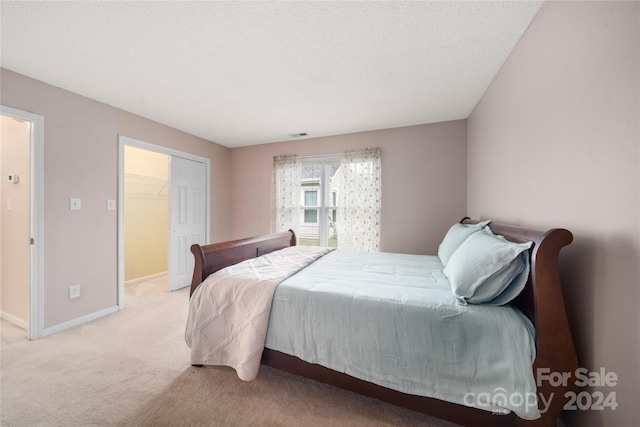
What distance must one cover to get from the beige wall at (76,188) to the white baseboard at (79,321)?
0.03 metres

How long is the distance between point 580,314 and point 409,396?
92cm

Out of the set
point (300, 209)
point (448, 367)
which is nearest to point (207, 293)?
point (448, 367)

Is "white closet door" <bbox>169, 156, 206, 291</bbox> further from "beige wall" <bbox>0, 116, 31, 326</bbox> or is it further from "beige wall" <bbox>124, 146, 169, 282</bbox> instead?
"beige wall" <bbox>0, 116, 31, 326</bbox>

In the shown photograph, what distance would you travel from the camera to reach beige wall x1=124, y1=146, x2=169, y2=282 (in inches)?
146

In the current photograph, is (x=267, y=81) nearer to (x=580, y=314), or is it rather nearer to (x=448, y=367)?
(x=448, y=367)

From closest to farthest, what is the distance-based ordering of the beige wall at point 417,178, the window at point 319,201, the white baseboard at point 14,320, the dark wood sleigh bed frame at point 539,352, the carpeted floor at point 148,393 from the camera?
the dark wood sleigh bed frame at point 539,352 < the carpeted floor at point 148,393 < the white baseboard at point 14,320 < the beige wall at point 417,178 < the window at point 319,201

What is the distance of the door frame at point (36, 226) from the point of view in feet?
6.93

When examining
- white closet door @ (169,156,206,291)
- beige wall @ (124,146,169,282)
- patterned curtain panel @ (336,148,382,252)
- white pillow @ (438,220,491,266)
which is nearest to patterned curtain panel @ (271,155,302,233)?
patterned curtain panel @ (336,148,382,252)

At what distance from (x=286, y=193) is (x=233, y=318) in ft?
8.70

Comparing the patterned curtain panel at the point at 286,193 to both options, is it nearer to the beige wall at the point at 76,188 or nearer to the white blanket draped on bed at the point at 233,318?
the beige wall at the point at 76,188

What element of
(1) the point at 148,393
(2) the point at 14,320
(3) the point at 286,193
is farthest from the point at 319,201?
(2) the point at 14,320

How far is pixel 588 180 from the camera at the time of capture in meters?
Answer: 1.02

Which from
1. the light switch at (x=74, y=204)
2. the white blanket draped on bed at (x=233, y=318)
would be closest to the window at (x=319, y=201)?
the white blanket draped on bed at (x=233, y=318)

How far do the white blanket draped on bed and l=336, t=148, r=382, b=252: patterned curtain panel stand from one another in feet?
6.44
